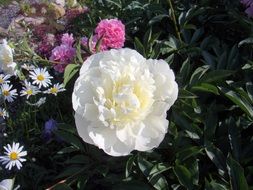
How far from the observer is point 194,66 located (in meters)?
2.28

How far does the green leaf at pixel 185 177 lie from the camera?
1.65m

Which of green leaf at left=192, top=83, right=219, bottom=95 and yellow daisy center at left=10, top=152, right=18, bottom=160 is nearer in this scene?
green leaf at left=192, top=83, right=219, bottom=95

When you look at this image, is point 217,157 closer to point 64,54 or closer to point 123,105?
point 123,105

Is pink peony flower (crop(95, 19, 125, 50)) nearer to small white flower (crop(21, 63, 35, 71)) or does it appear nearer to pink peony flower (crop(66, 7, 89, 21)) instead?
small white flower (crop(21, 63, 35, 71))

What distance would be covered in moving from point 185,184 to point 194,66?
0.77 metres

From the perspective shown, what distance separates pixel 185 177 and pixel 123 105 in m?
0.41

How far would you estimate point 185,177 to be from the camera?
65.6 inches

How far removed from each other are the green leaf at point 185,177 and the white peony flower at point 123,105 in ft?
0.88

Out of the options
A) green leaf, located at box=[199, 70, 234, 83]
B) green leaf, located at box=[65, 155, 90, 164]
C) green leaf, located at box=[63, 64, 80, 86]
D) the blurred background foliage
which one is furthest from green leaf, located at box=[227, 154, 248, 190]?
green leaf, located at box=[63, 64, 80, 86]

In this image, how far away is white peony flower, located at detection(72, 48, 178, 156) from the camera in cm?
143

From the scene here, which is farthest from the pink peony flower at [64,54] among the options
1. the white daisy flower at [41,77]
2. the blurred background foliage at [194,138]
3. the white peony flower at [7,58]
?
the white daisy flower at [41,77]

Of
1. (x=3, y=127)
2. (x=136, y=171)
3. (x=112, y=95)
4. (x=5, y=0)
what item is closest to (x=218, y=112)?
(x=136, y=171)

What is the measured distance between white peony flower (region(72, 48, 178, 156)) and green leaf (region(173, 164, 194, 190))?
0.27 meters

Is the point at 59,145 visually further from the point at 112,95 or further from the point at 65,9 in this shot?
the point at 65,9
